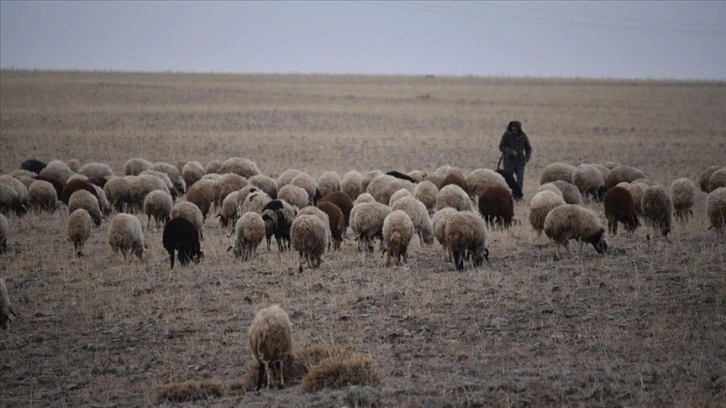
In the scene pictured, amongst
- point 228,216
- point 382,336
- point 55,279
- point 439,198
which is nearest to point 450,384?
point 382,336

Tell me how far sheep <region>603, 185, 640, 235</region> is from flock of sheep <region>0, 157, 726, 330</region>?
0.06 ft

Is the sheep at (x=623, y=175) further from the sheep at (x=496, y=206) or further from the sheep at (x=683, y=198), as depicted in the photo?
the sheep at (x=496, y=206)

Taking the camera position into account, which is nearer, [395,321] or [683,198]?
[395,321]

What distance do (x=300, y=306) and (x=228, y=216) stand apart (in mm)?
7584

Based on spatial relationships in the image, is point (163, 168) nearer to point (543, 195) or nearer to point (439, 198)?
point (439, 198)

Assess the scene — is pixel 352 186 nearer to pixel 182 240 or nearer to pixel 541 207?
pixel 541 207

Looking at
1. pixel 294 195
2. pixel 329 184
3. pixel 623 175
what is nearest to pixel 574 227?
pixel 294 195

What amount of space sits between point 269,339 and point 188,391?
37.7 inches

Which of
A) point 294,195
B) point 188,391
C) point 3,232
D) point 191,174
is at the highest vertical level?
point 294,195

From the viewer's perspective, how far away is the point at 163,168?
2545 centimetres

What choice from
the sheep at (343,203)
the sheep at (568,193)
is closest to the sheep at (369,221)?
the sheep at (343,203)

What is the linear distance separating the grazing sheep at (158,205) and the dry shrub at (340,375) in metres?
10.8

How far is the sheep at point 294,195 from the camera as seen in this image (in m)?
19.2

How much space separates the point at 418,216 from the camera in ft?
52.7
